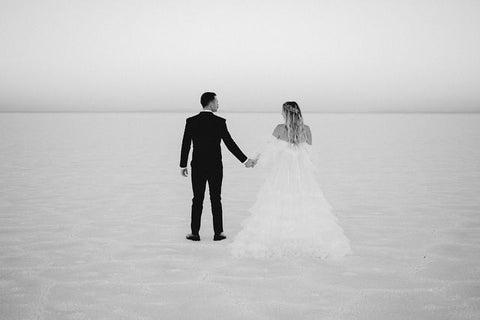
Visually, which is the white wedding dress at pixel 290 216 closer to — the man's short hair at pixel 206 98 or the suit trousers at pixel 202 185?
the suit trousers at pixel 202 185

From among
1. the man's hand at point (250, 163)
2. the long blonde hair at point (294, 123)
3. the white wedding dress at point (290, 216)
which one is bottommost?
the white wedding dress at point (290, 216)

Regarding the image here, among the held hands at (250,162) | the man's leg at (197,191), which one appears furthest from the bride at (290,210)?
the man's leg at (197,191)

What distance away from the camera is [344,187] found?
10141 millimetres

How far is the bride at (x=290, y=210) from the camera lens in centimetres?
506

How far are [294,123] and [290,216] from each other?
1.01 m

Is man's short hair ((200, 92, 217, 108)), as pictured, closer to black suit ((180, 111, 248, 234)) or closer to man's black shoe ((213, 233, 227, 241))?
black suit ((180, 111, 248, 234))

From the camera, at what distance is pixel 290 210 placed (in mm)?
5211

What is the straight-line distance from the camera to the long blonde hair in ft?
16.8

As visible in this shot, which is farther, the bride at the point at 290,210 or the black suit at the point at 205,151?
the black suit at the point at 205,151

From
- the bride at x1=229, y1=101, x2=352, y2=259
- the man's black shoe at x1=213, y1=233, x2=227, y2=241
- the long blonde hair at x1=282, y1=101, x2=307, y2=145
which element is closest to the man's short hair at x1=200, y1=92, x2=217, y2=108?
the bride at x1=229, y1=101, x2=352, y2=259

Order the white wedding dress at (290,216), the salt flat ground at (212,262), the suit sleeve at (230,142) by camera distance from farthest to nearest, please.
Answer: the suit sleeve at (230,142), the white wedding dress at (290,216), the salt flat ground at (212,262)

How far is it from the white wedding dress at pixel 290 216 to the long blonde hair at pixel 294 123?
0.09m

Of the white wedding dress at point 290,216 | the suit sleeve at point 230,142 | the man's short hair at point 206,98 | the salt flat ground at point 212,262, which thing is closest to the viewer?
the salt flat ground at point 212,262

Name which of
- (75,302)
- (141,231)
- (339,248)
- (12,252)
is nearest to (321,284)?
(339,248)
